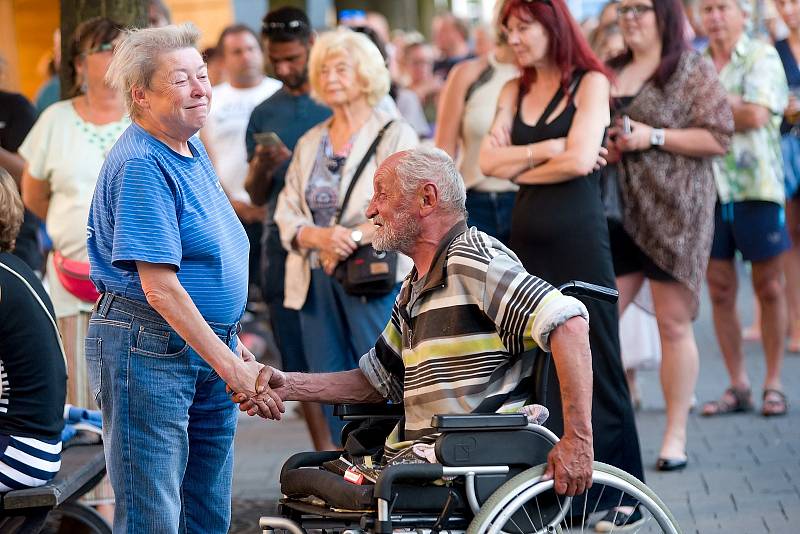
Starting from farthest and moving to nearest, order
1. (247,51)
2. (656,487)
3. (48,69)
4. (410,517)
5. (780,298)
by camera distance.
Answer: (48,69), (247,51), (780,298), (656,487), (410,517)

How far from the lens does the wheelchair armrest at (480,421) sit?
3766 millimetres

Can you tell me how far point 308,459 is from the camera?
4316 mm

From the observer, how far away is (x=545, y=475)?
382 cm

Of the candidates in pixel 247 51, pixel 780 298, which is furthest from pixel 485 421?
pixel 247 51

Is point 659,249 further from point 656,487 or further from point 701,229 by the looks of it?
point 656,487

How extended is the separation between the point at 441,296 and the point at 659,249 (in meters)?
2.98

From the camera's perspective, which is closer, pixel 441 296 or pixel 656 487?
pixel 441 296

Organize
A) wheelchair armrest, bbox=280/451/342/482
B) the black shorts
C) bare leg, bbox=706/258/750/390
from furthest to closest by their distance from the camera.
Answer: bare leg, bbox=706/258/750/390 → the black shorts → wheelchair armrest, bbox=280/451/342/482

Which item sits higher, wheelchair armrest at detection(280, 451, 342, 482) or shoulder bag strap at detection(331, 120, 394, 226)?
shoulder bag strap at detection(331, 120, 394, 226)

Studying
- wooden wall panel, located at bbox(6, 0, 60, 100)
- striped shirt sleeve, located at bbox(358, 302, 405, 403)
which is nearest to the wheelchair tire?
striped shirt sleeve, located at bbox(358, 302, 405, 403)

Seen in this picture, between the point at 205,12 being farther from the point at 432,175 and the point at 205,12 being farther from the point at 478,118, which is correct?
the point at 432,175

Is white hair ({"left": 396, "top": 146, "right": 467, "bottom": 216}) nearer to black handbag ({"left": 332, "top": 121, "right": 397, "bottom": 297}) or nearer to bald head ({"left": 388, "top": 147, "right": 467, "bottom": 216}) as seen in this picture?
bald head ({"left": 388, "top": 147, "right": 467, "bottom": 216})

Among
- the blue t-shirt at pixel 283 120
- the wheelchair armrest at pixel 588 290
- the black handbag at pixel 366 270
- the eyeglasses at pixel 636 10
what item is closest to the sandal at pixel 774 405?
the eyeglasses at pixel 636 10

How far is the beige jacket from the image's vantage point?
633cm
